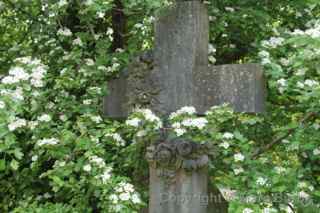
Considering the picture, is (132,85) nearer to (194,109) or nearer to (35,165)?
(194,109)

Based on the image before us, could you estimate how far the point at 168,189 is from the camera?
278 centimetres

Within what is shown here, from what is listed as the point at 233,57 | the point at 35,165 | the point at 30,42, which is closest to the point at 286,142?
the point at 233,57

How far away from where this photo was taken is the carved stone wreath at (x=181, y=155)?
8.73ft

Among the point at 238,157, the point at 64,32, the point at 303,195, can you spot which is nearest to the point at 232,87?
the point at 238,157

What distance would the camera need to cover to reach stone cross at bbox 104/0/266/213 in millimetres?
2742

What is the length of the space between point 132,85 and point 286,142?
0.97 m

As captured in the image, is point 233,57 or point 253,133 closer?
point 253,133

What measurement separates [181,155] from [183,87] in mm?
514

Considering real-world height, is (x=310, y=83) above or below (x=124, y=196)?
above

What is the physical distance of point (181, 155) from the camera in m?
2.66

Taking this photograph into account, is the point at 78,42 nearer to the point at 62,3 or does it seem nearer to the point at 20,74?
the point at 62,3

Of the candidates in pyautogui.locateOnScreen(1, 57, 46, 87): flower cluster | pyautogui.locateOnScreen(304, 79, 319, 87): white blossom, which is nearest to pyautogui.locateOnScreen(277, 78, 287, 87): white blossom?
pyautogui.locateOnScreen(304, 79, 319, 87): white blossom

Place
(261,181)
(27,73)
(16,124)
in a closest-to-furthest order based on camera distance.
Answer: (261,181)
(16,124)
(27,73)

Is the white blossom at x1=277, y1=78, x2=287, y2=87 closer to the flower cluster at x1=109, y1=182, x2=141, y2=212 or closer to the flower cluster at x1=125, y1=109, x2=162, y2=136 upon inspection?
the flower cluster at x1=125, y1=109, x2=162, y2=136
